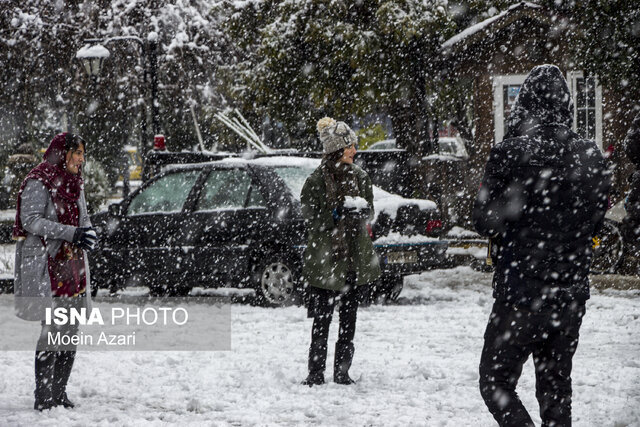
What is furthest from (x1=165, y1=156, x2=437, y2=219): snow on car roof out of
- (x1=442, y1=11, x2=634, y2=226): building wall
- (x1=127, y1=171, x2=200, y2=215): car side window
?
(x1=442, y1=11, x2=634, y2=226): building wall

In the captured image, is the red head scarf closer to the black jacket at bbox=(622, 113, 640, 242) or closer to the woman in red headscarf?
the woman in red headscarf

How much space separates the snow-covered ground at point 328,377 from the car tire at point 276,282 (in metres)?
0.58

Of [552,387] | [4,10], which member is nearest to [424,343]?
[552,387]

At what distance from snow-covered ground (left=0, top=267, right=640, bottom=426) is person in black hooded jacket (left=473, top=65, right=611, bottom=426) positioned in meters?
1.53

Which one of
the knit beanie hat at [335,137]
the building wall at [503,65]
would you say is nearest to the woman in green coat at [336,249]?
the knit beanie hat at [335,137]

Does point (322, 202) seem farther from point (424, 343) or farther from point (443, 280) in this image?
point (443, 280)

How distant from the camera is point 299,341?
866 cm

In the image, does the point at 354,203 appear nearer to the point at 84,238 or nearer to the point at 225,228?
the point at 84,238

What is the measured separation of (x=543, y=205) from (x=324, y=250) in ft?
9.34

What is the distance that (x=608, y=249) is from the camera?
13.3 m

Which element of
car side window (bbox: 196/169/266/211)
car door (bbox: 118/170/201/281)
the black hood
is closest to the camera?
the black hood

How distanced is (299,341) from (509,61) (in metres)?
13.9

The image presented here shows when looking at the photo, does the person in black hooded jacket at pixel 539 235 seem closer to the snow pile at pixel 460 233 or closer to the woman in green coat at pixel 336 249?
the woman in green coat at pixel 336 249

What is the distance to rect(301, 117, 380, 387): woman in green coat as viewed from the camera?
22.1 feet
